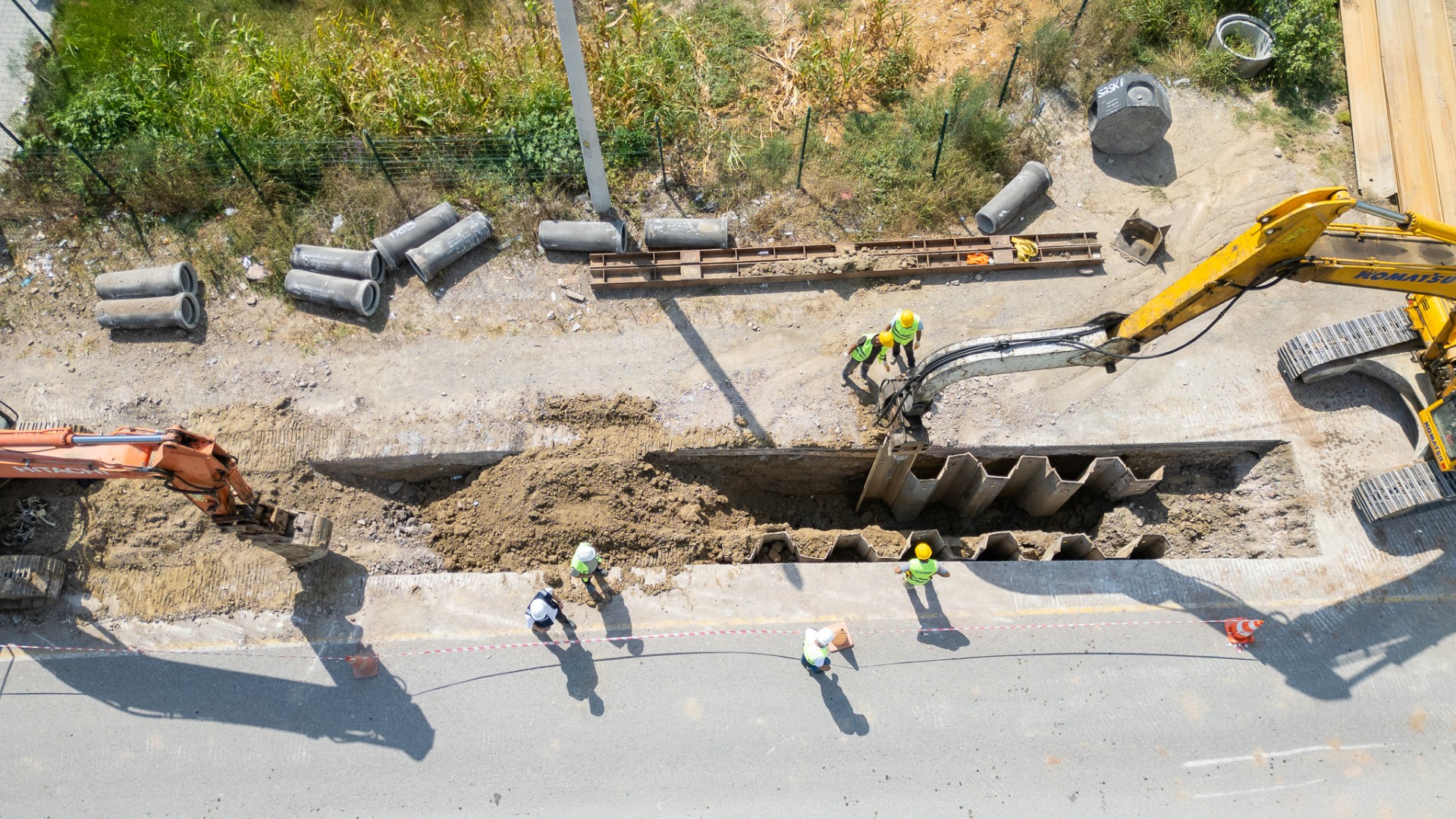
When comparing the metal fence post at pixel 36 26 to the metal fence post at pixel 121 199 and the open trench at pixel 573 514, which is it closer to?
the metal fence post at pixel 121 199

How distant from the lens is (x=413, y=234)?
42.3 ft

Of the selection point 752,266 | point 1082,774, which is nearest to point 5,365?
point 752,266

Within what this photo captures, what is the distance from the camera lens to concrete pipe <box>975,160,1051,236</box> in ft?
43.6

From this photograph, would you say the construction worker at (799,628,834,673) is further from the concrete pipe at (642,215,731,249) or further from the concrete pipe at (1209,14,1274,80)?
the concrete pipe at (1209,14,1274,80)

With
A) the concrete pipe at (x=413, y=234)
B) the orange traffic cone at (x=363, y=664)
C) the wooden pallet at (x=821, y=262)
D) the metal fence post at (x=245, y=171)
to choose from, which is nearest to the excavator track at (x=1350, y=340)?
the wooden pallet at (x=821, y=262)

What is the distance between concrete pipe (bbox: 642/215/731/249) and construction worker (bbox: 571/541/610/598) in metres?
5.22

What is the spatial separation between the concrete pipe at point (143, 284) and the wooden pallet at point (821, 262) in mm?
6443

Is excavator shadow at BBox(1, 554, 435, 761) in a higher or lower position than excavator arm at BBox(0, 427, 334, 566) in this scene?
lower

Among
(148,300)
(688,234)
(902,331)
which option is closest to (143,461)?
(148,300)

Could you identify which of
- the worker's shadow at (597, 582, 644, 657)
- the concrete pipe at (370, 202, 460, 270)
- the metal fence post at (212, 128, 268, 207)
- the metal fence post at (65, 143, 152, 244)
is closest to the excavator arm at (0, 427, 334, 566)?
the worker's shadow at (597, 582, 644, 657)

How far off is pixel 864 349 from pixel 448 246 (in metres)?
6.82

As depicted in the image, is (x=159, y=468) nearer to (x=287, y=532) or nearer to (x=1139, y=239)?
(x=287, y=532)

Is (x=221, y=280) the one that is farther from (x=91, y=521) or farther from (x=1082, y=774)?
(x=1082, y=774)

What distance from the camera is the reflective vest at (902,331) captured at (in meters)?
10.7
